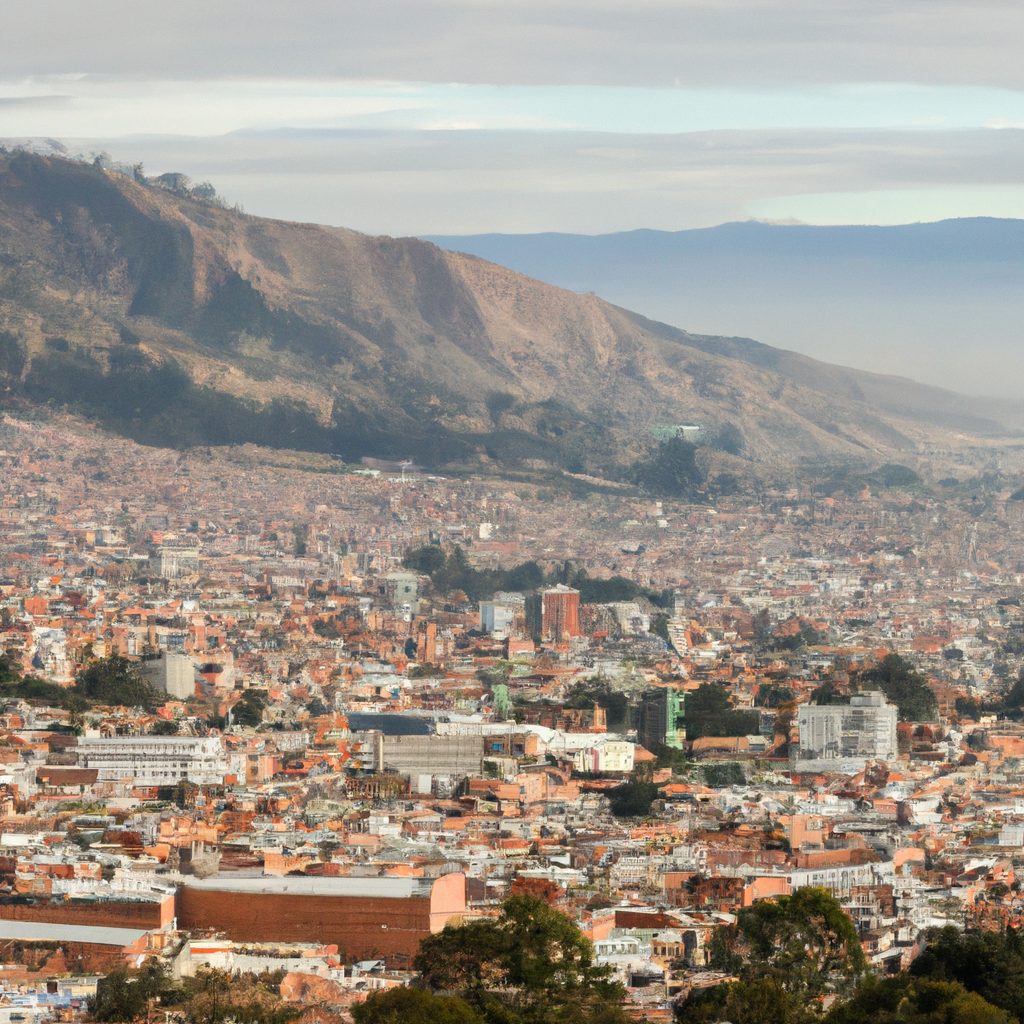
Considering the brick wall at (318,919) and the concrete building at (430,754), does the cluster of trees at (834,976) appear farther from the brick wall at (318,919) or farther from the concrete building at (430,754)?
the concrete building at (430,754)

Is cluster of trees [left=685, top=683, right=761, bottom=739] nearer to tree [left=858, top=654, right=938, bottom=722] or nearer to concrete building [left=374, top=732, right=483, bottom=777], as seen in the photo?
tree [left=858, top=654, right=938, bottom=722]

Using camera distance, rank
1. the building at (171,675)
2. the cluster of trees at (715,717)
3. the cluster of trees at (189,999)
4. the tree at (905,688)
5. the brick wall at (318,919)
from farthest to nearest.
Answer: the building at (171,675), the tree at (905,688), the cluster of trees at (715,717), the brick wall at (318,919), the cluster of trees at (189,999)

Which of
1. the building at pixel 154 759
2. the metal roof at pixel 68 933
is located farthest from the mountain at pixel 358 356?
the metal roof at pixel 68 933

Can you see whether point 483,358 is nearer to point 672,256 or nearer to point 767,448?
point 767,448

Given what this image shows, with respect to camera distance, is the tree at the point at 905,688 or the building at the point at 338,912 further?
the tree at the point at 905,688

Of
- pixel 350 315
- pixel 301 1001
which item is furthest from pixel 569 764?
pixel 350 315

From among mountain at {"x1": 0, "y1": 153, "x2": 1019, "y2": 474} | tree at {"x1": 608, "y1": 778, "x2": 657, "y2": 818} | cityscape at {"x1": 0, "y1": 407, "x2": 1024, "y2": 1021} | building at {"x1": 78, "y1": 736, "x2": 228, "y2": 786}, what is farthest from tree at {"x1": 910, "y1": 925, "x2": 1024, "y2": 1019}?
mountain at {"x1": 0, "y1": 153, "x2": 1019, "y2": 474}

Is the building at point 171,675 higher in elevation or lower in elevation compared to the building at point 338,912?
higher
